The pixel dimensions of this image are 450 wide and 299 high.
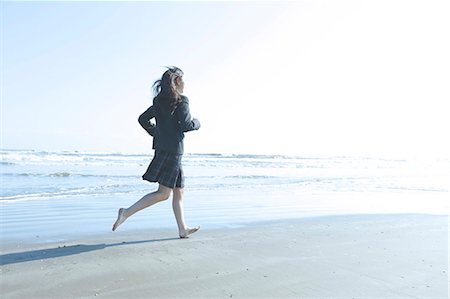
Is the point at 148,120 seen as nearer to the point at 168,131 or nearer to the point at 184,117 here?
the point at 168,131

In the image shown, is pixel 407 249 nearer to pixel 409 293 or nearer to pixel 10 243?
pixel 409 293

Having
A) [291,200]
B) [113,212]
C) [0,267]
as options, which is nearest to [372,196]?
[291,200]

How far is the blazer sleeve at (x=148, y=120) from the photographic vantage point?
15.3ft

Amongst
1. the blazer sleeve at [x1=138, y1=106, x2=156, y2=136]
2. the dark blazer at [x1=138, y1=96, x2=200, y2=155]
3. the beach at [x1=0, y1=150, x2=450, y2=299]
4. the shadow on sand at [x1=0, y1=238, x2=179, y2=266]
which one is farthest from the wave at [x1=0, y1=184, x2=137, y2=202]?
the dark blazer at [x1=138, y1=96, x2=200, y2=155]

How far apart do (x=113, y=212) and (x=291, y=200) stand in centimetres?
360

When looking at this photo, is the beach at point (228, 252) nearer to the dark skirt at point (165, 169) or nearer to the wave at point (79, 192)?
the dark skirt at point (165, 169)

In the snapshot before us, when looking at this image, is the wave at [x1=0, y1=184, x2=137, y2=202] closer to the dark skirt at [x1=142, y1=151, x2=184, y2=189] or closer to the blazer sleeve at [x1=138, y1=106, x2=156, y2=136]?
the blazer sleeve at [x1=138, y1=106, x2=156, y2=136]

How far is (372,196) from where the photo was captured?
956 centimetres

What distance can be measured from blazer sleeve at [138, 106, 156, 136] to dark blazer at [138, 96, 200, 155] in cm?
3

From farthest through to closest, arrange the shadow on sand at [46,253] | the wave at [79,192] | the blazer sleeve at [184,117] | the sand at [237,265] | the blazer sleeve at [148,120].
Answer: the wave at [79,192], the blazer sleeve at [148,120], the blazer sleeve at [184,117], the shadow on sand at [46,253], the sand at [237,265]

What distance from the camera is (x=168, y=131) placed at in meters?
4.54

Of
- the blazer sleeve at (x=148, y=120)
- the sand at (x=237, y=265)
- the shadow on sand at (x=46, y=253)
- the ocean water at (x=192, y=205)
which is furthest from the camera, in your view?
the ocean water at (x=192, y=205)

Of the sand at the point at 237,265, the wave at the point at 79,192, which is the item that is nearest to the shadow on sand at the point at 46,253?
→ the sand at the point at 237,265

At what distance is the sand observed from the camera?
2.91 meters
